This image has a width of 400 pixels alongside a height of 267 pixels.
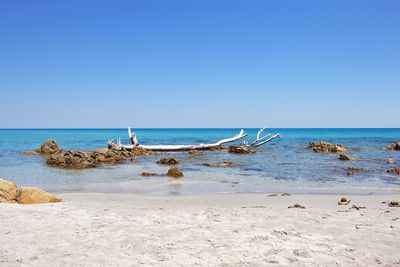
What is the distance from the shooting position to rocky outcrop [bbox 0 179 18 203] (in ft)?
28.0

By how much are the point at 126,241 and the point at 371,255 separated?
3.60 m

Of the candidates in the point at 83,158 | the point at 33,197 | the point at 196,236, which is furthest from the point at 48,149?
the point at 196,236

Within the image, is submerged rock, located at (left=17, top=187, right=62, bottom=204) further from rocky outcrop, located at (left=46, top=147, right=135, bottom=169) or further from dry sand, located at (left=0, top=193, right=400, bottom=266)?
rocky outcrop, located at (left=46, top=147, right=135, bottom=169)

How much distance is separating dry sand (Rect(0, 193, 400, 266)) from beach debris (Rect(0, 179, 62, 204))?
64 centimetres

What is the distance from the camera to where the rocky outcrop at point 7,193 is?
8531 mm

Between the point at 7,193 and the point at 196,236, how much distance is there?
18.1ft

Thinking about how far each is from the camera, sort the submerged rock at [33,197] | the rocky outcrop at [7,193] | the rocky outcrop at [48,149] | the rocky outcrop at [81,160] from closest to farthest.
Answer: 1. the rocky outcrop at [7,193]
2. the submerged rock at [33,197]
3. the rocky outcrop at [81,160]
4. the rocky outcrop at [48,149]

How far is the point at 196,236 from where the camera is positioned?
570cm

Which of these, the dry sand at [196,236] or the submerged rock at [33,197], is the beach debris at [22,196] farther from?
the dry sand at [196,236]

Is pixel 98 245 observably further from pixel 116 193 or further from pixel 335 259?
pixel 116 193

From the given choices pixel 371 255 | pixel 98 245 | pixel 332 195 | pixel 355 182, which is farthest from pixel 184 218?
pixel 355 182

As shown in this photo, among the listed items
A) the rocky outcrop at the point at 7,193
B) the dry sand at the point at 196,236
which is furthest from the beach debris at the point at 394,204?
the rocky outcrop at the point at 7,193

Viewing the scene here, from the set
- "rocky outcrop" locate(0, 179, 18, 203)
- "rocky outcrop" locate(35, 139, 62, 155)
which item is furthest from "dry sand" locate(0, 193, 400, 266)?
"rocky outcrop" locate(35, 139, 62, 155)

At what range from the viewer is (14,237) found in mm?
5484
